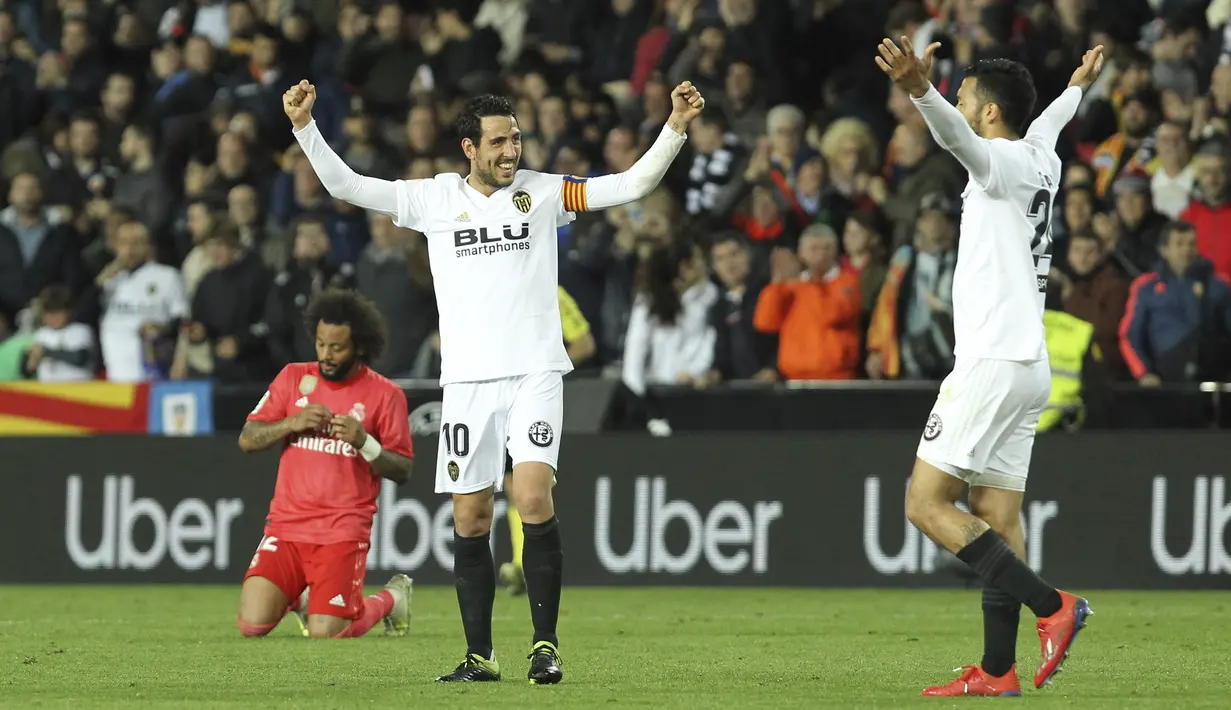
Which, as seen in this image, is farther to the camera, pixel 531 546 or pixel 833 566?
pixel 833 566

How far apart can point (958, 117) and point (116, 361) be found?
1144 centimetres


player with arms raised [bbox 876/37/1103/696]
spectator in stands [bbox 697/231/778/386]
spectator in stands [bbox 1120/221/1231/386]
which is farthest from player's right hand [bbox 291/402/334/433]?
spectator in stands [bbox 1120/221/1231/386]

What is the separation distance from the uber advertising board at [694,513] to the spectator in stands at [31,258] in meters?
3.22

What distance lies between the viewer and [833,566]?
1439 cm

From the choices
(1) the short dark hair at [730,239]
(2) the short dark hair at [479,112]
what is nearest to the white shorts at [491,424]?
(2) the short dark hair at [479,112]

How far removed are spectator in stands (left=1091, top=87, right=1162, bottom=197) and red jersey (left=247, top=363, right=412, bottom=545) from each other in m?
7.13

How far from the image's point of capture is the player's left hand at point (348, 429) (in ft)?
34.4

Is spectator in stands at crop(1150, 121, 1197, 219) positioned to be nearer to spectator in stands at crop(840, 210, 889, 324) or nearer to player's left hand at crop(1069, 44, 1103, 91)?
spectator in stands at crop(840, 210, 889, 324)

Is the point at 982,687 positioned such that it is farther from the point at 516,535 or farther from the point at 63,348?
the point at 63,348

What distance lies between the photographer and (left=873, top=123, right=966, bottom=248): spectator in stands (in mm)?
15875

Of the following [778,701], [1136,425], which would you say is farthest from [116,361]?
[778,701]

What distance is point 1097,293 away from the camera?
14.8 metres

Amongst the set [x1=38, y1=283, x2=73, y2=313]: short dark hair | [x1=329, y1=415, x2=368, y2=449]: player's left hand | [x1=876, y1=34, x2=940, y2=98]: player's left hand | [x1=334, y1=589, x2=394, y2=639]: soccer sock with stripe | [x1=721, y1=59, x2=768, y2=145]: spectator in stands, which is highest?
[x1=721, y1=59, x2=768, y2=145]: spectator in stands

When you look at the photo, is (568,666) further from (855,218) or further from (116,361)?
(116,361)
